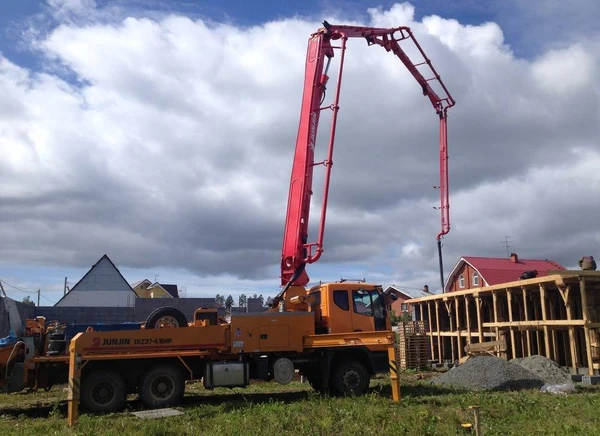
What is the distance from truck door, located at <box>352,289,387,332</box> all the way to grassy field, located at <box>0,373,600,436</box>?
209cm

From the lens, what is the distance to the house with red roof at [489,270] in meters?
45.8

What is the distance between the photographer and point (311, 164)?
637 inches

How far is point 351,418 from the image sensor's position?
11.1 metres

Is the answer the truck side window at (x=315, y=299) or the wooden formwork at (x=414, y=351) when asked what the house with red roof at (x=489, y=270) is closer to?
the wooden formwork at (x=414, y=351)

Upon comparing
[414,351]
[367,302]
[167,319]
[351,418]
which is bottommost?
[351,418]

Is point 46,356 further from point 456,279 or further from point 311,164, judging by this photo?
point 456,279

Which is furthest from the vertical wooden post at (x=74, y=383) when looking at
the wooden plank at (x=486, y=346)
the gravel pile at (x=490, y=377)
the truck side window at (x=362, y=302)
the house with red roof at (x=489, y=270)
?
the house with red roof at (x=489, y=270)

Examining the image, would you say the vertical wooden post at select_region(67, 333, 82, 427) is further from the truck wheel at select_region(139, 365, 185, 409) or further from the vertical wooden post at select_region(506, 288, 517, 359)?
the vertical wooden post at select_region(506, 288, 517, 359)

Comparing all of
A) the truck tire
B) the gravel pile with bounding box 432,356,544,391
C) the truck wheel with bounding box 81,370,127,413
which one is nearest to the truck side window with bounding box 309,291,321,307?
the truck tire

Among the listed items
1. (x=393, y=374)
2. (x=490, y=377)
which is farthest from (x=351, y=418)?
(x=490, y=377)

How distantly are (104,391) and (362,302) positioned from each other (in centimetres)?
690

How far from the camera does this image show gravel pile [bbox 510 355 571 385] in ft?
58.2

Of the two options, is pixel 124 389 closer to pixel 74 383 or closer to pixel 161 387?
pixel 161 387

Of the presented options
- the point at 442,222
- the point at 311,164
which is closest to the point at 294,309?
the point at 311,164
